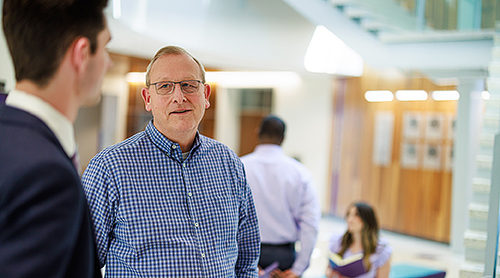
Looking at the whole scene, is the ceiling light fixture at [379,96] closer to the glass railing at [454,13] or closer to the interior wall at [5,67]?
the glass railing at [454,13]

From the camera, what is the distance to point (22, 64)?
0.79 m

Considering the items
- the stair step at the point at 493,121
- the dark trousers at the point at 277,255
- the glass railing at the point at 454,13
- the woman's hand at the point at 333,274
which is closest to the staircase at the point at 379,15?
the glass railing at the point at 454,13

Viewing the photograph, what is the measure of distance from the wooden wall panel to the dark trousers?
5911mm

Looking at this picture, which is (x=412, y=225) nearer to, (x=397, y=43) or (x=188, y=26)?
(x=397, y=43)

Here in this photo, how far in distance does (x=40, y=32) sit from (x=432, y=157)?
8.78 metres

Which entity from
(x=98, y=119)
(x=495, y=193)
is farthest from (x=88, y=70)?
(x=98, y=119)

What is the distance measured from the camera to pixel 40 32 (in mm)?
771

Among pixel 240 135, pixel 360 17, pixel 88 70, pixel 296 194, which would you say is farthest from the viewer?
pixel 240 135

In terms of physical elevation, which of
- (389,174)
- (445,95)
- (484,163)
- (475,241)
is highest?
(445,95)

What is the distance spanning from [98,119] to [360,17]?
966 cm

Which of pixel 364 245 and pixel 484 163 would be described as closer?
pixel 364 245

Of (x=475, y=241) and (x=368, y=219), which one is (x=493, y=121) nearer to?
(x=475, y=241)

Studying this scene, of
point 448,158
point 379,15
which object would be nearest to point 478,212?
point 379,15

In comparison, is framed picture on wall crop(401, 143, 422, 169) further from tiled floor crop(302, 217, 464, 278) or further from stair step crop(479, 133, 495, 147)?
stair step crop(479, 133, 495, 147)
